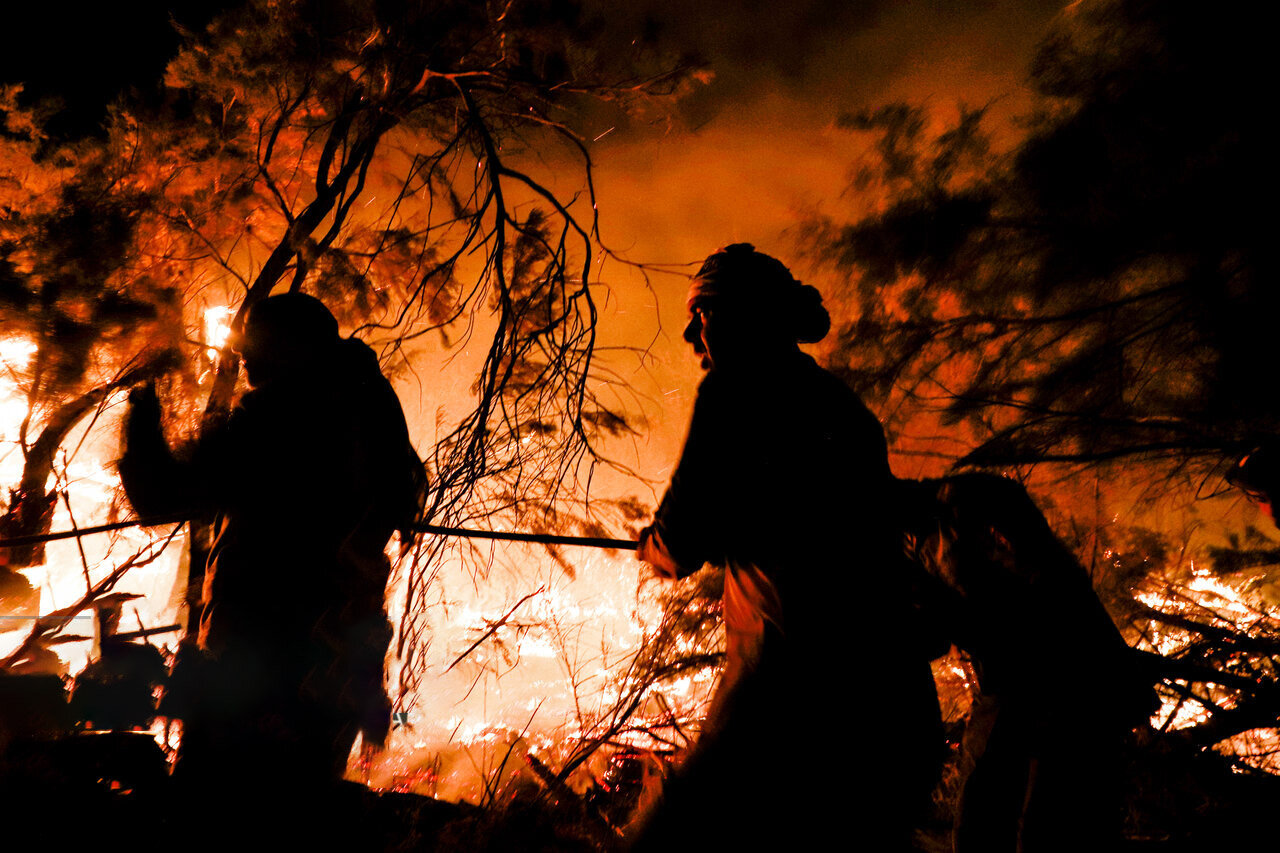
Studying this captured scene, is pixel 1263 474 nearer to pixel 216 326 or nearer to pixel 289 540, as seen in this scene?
pixel 289 540

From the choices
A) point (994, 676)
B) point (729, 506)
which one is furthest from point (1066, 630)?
point (729, 506)

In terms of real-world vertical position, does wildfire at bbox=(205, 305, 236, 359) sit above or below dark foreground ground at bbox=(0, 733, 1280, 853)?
above

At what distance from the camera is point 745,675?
1505 mm

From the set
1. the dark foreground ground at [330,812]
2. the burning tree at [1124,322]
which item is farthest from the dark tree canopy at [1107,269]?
the dark foreground ground at [330,812]

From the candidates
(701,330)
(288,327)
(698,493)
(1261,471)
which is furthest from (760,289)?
(1261,471)

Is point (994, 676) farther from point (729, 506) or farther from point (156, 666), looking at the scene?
point (156, 666)

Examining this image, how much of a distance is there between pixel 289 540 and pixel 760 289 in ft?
6.61

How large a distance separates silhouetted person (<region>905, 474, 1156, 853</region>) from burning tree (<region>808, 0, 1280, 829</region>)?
6.56 feet

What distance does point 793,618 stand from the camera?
144 centimetres

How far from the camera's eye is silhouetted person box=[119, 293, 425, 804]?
205 centimetres

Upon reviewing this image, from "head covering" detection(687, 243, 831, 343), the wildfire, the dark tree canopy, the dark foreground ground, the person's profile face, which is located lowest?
the dark foreground ground

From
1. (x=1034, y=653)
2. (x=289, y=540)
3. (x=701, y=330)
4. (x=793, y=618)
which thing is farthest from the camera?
(x=289, y=540)

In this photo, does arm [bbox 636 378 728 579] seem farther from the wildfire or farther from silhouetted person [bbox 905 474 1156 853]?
the wildfire

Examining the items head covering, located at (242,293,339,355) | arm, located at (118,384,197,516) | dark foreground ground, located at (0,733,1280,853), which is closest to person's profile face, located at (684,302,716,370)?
dark foreground ground, located at (0,733,1280,853)
